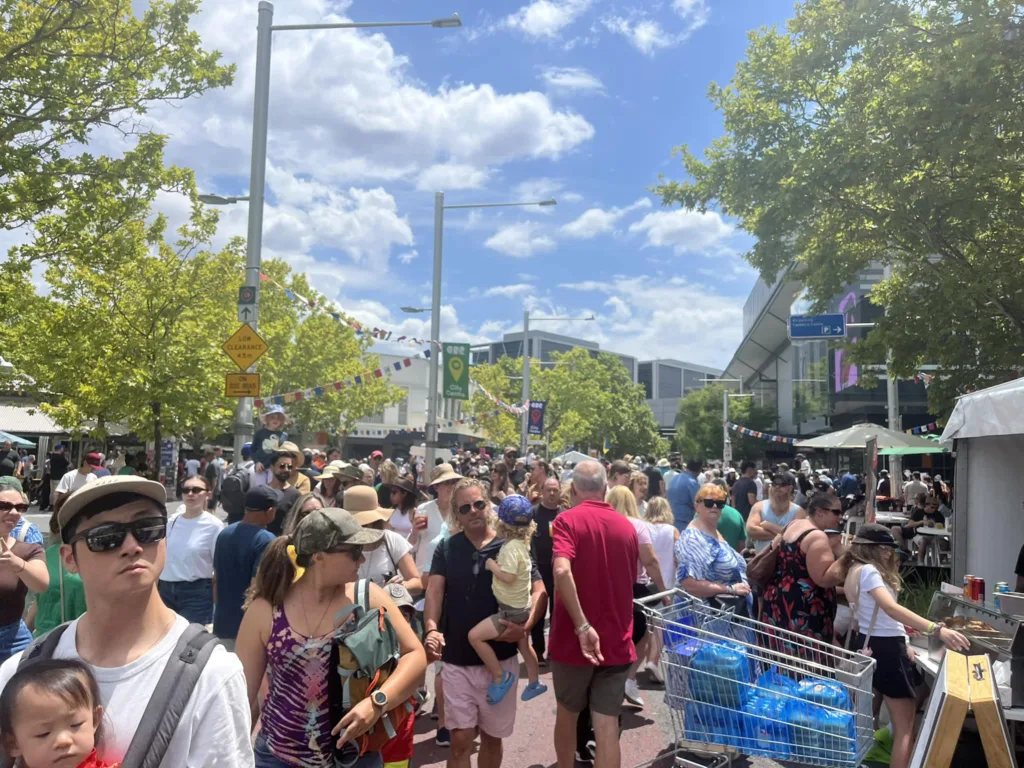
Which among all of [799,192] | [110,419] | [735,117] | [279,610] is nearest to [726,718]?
[279,610]

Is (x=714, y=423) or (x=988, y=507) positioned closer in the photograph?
(x=988, y=507)

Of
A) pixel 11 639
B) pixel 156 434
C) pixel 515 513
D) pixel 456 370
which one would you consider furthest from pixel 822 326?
pixel 156 434

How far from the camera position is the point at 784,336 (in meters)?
57.6

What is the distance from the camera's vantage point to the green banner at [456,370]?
19.8 meters

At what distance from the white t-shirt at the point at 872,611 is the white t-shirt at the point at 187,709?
4.16 meters

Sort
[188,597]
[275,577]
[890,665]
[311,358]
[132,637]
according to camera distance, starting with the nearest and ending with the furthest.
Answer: [132,637] < [275,577] < [890,665] < [188,597] < [311,358]

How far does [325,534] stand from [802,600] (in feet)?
14.0

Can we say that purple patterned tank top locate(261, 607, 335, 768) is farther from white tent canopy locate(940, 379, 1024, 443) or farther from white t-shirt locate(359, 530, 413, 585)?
white tent canopy locate(940, 379, 1024, 443)

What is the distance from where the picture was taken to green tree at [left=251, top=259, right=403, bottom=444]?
37406mm

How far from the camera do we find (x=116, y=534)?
2035 millimetres

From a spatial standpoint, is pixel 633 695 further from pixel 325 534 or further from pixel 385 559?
pixel 325 534

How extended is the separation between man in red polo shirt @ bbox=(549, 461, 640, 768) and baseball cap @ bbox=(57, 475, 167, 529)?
112 inches

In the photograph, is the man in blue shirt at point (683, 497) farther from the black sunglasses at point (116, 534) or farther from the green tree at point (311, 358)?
the green tree at point (311, 358)

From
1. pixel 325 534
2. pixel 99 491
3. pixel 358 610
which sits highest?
pixel 99 491
